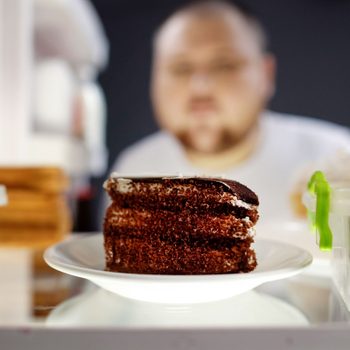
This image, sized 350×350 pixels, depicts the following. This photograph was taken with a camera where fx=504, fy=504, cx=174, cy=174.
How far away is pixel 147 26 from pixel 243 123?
1.69ft

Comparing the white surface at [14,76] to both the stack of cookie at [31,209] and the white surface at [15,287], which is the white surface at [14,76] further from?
the white surface at [15,287]

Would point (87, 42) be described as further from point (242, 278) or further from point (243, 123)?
point (242, 278)

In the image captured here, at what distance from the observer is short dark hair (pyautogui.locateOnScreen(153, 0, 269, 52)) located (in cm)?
189

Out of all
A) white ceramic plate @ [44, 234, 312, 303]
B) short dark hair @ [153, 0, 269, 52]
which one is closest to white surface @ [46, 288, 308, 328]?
white ceramic plate @ [44, 234, 312, 303]

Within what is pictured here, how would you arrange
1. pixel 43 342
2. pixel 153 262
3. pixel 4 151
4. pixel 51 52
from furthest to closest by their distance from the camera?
pixel 51 52, pixel 4 151, pixel 153 262, pixel 43 342

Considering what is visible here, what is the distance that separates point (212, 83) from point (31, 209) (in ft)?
3.49

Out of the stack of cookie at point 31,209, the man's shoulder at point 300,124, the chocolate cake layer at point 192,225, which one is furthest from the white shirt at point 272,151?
the chocolate cake layer at point 192,225

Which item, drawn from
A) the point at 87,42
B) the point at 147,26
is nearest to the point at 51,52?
the point at 87,42

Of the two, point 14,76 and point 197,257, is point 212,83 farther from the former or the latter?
point 197,257

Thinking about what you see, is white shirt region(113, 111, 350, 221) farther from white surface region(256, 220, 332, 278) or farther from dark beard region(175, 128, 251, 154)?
white surface region(256, 220, 332, 278)

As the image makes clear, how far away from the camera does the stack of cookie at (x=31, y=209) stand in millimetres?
959

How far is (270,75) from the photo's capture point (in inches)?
74.0

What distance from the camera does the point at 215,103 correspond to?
74.0 inches

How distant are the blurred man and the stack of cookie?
90 cm
